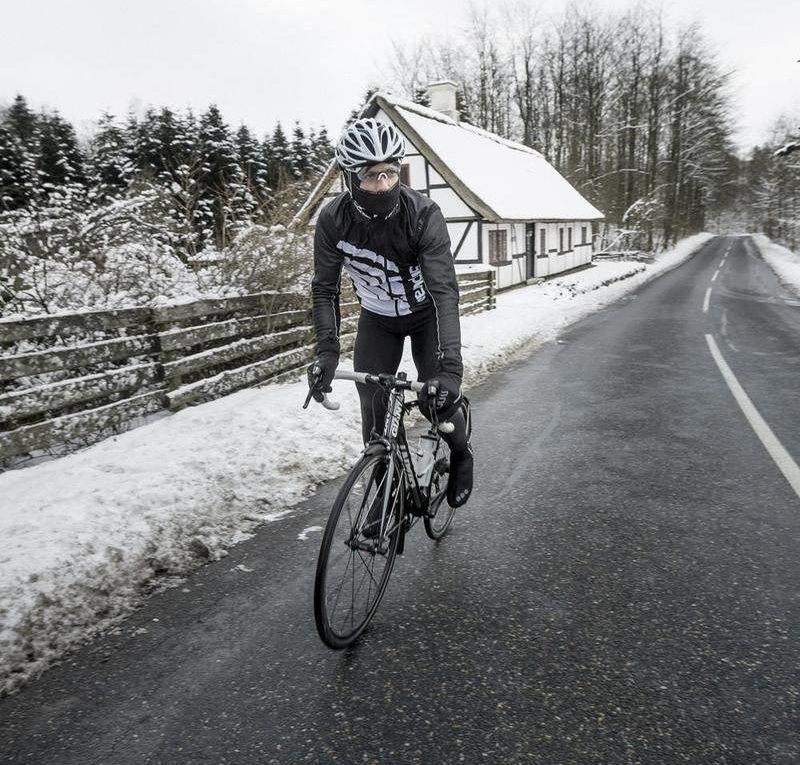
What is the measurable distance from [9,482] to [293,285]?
470 cm

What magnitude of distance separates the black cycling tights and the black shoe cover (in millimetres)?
180

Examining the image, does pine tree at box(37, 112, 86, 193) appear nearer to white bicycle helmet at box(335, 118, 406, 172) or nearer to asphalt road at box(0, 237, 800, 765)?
white bicycle helmet at box(335, 118, 406, 172)

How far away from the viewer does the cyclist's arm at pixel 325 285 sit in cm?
307

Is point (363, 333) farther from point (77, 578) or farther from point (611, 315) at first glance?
point (611, 315)

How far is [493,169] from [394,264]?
81.0 feet

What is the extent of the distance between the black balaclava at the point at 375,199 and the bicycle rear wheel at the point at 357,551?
46.9 inches

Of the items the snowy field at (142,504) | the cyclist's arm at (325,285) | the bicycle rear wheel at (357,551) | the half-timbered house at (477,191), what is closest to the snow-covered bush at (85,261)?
the snowy field at (142,504)

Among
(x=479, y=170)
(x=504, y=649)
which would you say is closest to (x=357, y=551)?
(x=504, y=649)

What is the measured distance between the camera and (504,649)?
8.63 feet

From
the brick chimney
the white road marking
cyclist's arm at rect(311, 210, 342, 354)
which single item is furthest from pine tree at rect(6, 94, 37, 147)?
cyclist's arm at rect(311, 210, 342, 354)

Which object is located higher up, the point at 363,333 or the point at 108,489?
the point at 363,333

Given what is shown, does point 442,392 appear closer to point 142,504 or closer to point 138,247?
point 142,504

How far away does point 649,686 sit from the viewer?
237cm

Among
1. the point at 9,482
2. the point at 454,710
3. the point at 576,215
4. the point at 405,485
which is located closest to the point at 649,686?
the point at 454,710
